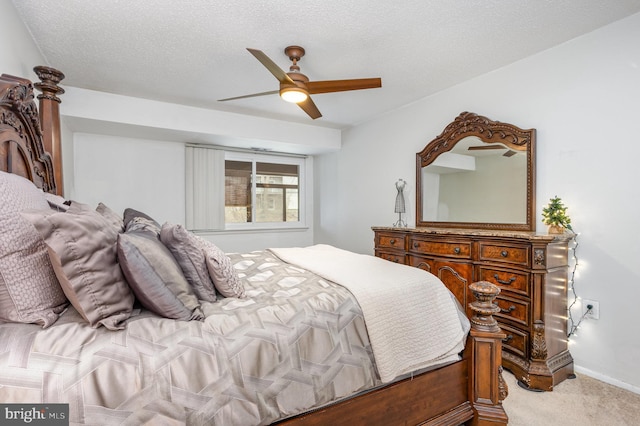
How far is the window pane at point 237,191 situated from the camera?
15.6 ft

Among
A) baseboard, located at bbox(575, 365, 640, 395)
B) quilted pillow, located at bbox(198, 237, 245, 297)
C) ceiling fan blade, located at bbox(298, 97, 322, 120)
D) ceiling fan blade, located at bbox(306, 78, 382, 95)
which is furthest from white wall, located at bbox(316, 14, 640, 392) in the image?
quilted pillow, located at bbox(198, 237, 245, 297)

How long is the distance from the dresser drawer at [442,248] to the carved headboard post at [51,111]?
2925 mm

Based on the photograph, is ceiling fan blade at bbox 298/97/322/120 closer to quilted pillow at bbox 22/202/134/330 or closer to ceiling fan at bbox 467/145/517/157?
ceiling fan at bbox 467/145/517/157

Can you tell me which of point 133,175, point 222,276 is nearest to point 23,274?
point 222,276

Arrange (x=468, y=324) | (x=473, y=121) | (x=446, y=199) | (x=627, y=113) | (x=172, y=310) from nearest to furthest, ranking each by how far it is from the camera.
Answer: (x=172, y=310), (x=468, y=324), (x=627, y=113), (x=473, y=121), (x=446, y=199)

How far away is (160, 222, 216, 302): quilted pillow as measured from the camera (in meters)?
1.37

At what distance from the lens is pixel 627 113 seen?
6.93ft

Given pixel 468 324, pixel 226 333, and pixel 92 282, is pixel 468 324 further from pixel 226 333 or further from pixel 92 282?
pixel 92 282

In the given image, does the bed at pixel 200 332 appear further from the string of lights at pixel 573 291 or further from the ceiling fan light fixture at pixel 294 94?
the ceiling fan light fixture at pixel 294 94

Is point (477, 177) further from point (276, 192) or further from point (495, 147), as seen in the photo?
point (276, 192)

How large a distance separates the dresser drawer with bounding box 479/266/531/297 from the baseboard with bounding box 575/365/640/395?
2.47 feet

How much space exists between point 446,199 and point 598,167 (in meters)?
1.26

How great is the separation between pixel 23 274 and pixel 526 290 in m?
2.69

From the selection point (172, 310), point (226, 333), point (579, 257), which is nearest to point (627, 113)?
point (579, 257)
